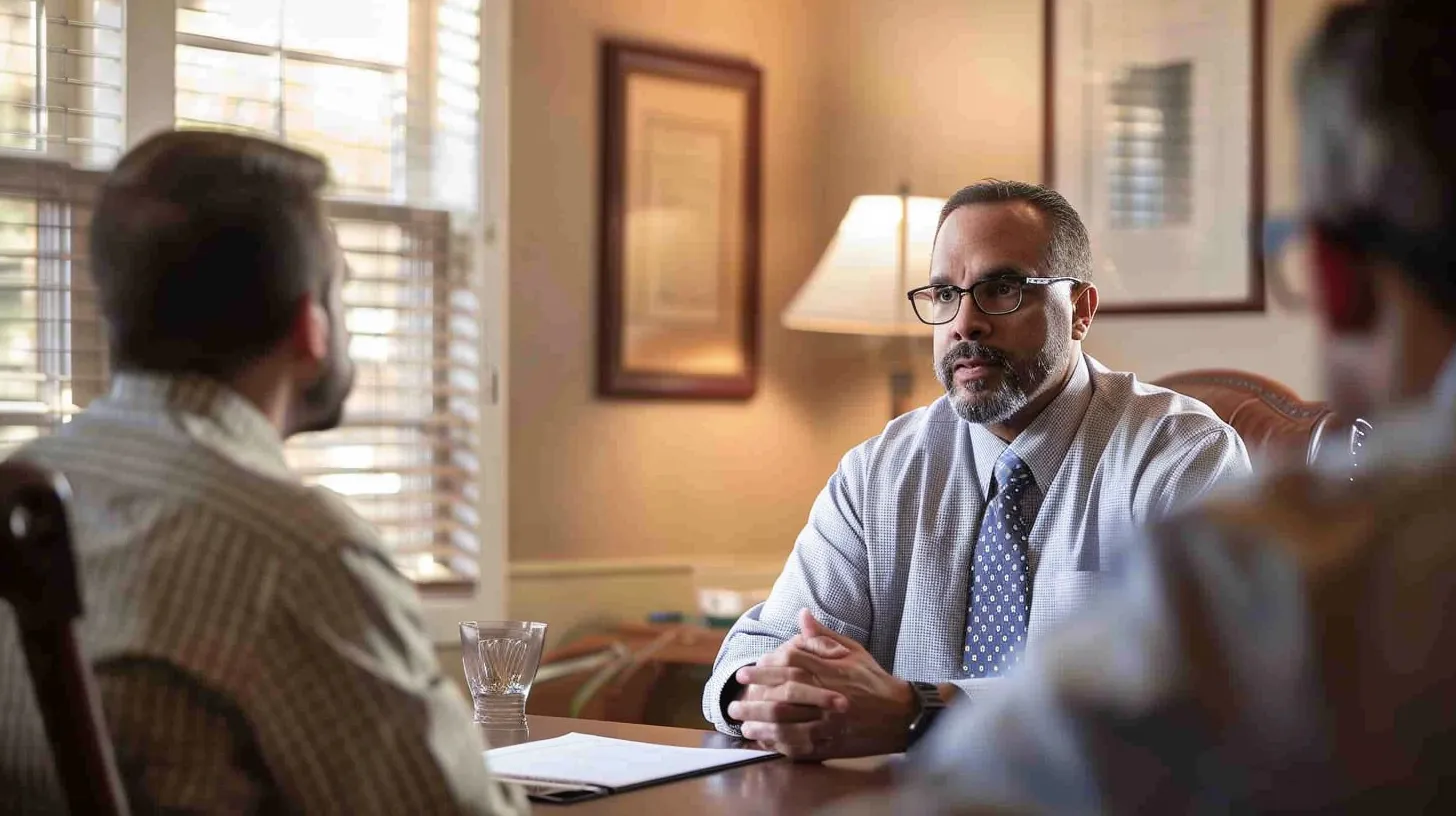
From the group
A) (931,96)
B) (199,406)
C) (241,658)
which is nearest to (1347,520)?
(241,658)

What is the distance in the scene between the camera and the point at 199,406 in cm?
107

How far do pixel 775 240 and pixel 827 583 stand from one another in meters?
2.17

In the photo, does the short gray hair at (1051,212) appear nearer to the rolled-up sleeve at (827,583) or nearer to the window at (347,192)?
the rolled-up sleeve at (827,583)

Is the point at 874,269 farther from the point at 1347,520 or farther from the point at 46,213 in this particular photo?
the point at 1347,520

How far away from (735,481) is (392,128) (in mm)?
1352

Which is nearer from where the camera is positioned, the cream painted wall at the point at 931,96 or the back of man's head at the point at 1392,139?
the back of man's head at the point at 1392,139

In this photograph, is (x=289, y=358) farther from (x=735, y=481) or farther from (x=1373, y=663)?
(x=735, y=481)

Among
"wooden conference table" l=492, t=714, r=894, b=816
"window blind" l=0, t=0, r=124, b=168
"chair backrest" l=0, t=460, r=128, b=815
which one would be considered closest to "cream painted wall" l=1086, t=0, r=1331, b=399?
"wooden conference table" l=492, t=714, r=894, b=816

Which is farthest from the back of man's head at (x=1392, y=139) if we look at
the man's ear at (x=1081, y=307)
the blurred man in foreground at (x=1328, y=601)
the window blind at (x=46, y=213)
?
the window blind at (x=46, y=213)

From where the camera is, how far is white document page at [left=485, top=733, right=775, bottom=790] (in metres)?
1.46

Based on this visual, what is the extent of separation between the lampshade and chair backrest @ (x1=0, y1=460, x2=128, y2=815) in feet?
9.79

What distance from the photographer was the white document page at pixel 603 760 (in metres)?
1.46

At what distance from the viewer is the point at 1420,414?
69 cm

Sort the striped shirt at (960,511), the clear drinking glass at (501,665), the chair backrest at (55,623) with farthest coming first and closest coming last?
the striped shirt at (960,511), the clear drinking glass at (501,665), the chair backrest at (55,623)
